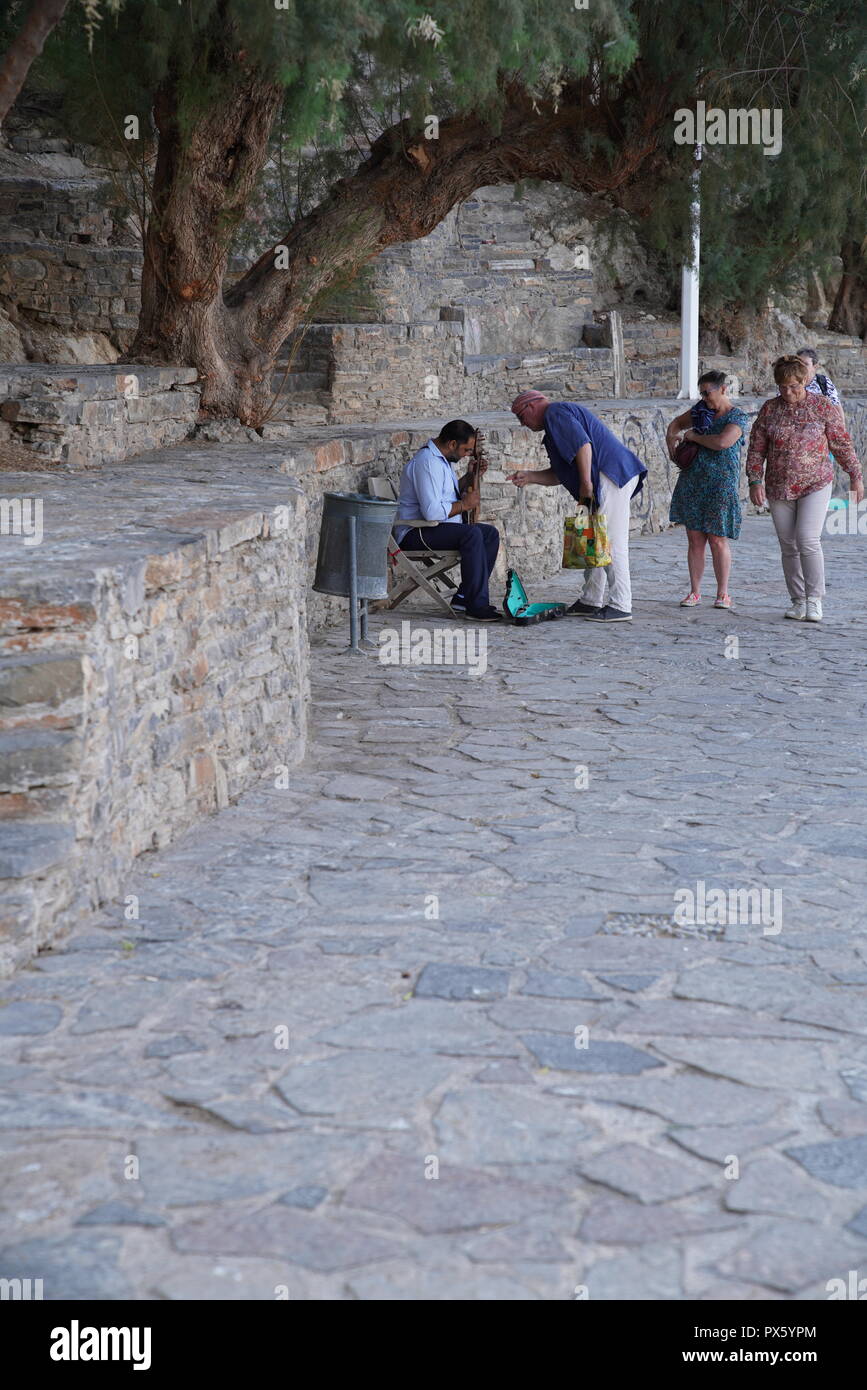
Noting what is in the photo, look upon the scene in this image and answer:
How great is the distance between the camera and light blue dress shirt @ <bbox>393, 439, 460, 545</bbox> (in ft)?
29.9

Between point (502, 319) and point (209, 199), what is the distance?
36.1ft

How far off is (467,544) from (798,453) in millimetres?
2053

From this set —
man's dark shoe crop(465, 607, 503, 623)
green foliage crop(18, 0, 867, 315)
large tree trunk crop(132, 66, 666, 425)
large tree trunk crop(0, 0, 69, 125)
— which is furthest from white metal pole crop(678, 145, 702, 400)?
large tree trunk crop(0, 0, 69, 125)

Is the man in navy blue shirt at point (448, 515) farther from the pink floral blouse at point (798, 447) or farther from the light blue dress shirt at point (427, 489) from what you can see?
the pink floral blouse at point (798, 447)

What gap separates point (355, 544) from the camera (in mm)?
8102

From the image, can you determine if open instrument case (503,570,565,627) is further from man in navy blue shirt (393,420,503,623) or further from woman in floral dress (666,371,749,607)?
woman in floral dress (666,371,749,607)

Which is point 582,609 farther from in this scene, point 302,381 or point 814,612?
point 302,381

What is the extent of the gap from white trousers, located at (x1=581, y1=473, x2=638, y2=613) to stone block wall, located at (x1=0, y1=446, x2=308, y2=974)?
2902mm

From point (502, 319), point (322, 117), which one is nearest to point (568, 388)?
point (502, 319)

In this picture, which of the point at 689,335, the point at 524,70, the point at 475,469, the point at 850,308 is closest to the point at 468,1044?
the point at 524,70

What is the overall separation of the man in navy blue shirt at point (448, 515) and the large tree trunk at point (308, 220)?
4.37ft
